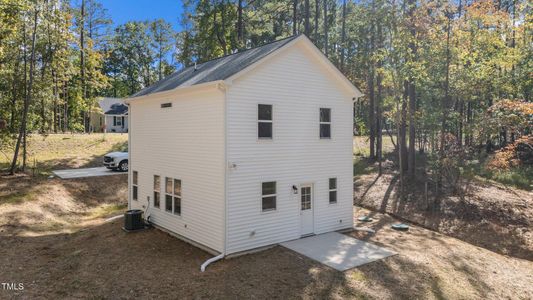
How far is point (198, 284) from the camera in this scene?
8.66m

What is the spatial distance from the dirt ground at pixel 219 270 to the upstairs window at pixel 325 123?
384 cm

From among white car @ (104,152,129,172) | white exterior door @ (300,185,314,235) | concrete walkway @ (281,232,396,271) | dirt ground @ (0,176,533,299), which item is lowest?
dirt ground @ (0,176,533,299)

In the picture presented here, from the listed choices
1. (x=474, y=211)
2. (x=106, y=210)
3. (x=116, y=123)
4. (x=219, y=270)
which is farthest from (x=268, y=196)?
(x=116, y=123)

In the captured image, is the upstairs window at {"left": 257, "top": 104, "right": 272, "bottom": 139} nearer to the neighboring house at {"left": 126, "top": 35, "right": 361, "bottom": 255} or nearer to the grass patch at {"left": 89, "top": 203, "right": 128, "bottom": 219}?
the neighboring house at {"left": 126, "top": 35, "right": 361, "bottom": 255}

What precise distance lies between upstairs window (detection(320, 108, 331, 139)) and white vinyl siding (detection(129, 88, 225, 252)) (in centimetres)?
421

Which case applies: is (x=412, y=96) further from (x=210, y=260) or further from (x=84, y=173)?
(x=84, y=173)

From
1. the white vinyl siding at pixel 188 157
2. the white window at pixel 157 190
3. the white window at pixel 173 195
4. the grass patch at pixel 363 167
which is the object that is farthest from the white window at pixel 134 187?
the grass patch at pixel 363 167

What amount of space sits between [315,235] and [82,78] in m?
25.1

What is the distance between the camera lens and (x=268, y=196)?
11.4m

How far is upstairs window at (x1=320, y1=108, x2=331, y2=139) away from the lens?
13.0 meters

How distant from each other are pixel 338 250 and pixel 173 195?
604cm

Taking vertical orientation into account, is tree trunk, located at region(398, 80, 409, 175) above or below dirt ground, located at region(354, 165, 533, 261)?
above

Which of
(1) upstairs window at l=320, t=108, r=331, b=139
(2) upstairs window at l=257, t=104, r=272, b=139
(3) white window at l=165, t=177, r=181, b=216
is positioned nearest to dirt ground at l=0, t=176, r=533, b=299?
(3) white window at l=165, t=177, r=181, b=216

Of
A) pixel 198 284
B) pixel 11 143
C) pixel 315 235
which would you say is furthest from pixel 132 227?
pixel 11 143
